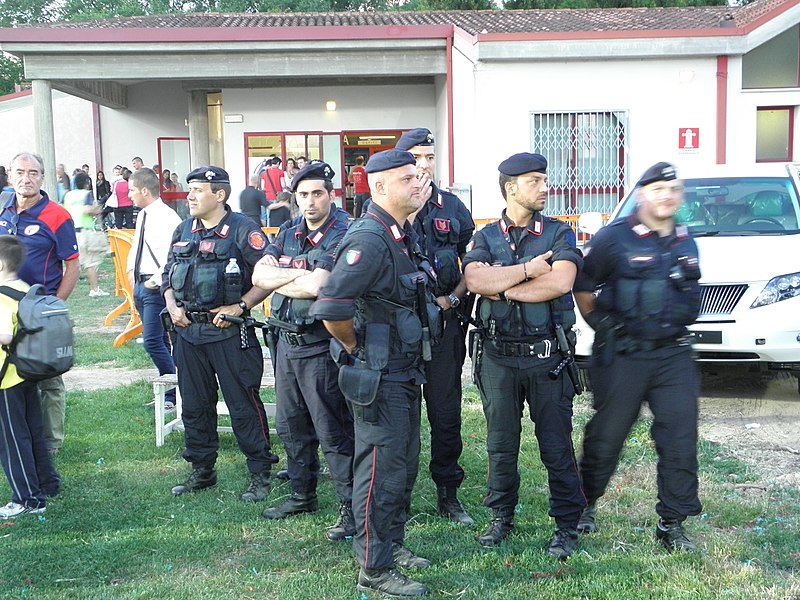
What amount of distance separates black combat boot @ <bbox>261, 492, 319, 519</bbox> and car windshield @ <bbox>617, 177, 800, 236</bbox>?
12.3ft

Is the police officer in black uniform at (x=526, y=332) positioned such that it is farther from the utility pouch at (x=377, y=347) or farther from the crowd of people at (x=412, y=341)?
the utility pouch at (x=377, y=347)

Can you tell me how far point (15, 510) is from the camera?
4.97 metres

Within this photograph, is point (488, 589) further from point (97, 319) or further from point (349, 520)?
point (97, 319)

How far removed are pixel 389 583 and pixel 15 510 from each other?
2.37 meters

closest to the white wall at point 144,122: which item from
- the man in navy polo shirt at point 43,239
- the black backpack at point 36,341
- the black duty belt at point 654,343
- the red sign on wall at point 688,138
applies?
the red sign on wall at point 688,138

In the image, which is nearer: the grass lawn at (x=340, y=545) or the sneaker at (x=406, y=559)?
the grass lawn at (x=340, y=545)

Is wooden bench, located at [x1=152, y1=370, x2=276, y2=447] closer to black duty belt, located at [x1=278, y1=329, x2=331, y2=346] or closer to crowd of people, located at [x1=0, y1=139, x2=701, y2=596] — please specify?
crowd of people, located at [x1=0, y1=139, x2=701, y2=596]

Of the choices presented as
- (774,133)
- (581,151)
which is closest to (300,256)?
(581,151)

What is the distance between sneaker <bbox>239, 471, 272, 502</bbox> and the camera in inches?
206

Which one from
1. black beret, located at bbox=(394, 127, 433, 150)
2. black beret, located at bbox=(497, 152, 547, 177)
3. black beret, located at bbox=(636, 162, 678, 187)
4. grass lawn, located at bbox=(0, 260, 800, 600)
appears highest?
black beret, located at bbox=(394, 127, 433, 150)

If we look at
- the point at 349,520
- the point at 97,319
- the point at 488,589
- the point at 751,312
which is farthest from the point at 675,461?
the point at 97,319

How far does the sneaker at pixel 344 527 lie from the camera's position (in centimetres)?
458

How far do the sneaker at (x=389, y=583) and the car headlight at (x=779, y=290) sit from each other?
3.69m

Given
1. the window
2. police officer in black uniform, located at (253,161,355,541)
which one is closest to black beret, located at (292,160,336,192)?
police officer in black uniform, located at (253,161,355,541)
